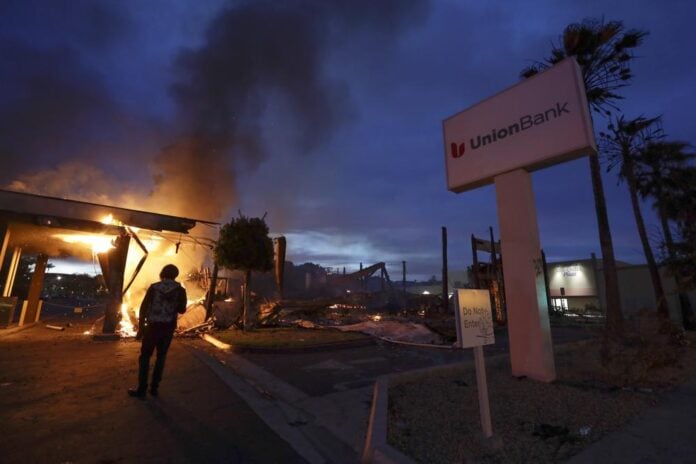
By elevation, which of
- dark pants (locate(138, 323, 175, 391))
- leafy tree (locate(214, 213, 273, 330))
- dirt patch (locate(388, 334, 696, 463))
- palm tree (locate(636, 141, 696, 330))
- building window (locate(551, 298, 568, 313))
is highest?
palm tree (locate(636, 141, 696, 330))

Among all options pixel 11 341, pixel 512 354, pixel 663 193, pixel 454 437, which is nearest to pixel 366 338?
pixel 512 354

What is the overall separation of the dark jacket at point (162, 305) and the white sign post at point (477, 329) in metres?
4.04

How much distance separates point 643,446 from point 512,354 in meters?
2.74

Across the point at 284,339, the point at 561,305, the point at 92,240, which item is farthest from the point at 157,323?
the point at 561,305

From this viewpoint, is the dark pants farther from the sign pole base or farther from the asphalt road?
the sign pole base

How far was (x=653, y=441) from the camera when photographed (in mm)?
3092

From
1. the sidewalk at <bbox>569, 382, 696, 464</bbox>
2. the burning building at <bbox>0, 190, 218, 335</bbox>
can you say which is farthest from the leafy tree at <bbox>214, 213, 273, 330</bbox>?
the sidewalk at <bbox>569, 382, 696, 464</bbox>

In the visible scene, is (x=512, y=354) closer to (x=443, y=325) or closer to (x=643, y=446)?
(x=643, y=446)

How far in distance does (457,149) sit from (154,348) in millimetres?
6199

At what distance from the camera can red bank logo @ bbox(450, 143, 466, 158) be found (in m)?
6.70

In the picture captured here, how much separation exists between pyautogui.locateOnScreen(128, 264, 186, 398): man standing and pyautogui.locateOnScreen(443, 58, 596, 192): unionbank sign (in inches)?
208

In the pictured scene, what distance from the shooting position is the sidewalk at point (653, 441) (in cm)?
274

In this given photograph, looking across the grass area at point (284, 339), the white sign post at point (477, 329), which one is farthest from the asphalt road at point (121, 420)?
the grass area at point (284, 339)

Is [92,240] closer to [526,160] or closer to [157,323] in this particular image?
[157,323]
